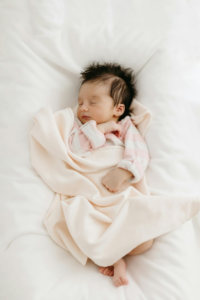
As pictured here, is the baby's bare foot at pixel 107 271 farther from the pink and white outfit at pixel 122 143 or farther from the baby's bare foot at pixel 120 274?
the pink and white outfit at pixel 122 143

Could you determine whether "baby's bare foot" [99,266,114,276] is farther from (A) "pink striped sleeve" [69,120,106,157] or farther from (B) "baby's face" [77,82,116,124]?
(B) "baby's face" [77,82,116,124]

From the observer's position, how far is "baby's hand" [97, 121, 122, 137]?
1.31 metres

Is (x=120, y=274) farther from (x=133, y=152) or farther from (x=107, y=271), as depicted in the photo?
(x=133, y=152)

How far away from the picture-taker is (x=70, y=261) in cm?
104

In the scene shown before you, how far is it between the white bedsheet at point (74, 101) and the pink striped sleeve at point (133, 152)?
1.7 inches

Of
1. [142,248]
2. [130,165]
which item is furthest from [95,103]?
[142,248]

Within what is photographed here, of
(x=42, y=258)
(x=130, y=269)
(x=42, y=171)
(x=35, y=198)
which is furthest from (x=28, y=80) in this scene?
(x=130, y=269)

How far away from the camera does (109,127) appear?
4.33ft

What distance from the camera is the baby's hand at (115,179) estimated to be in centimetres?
114

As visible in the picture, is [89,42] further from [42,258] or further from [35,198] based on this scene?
[42,258]

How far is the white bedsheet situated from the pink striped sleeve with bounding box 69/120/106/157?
0.63ft

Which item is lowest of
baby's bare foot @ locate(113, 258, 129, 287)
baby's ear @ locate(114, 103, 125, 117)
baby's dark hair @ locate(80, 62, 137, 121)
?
baby's bare foot @ locate(113, 258, 129, 287)

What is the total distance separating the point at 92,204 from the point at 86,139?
0.30 m

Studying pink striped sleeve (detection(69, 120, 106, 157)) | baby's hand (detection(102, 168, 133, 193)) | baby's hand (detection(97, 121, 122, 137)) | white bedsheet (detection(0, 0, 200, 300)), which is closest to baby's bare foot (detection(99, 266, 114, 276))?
white bedsheet (detection(0, 0, 200, 300))
